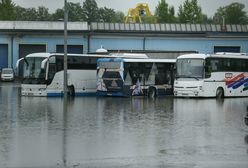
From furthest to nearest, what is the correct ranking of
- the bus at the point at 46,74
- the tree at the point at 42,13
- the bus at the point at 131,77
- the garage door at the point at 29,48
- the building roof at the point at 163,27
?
1. the tree at the point at 42,13
2. the building roof at the point at 163,27
3. the garage door at the point at 29,48
4. the bus at the point at 131,77
5. the bus at the point at 46,74

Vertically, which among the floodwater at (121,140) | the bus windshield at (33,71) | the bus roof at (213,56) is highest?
the bus roof at (213,56)

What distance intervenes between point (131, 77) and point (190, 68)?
12.8ft

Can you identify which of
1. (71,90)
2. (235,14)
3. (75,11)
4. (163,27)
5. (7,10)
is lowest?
(71,90)

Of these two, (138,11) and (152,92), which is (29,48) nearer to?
(138,11)

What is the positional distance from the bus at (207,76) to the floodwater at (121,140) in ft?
47.1

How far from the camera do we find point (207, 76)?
38500mm

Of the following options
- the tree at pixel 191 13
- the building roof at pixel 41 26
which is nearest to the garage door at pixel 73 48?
the building roof at pixel 41 26

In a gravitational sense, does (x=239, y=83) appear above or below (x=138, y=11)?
below

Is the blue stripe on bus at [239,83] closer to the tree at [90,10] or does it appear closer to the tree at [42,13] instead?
the tree at [42,13]

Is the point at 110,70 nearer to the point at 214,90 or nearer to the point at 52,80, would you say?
the point at 52,80

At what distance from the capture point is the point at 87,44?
6588 cm

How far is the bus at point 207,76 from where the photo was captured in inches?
1512

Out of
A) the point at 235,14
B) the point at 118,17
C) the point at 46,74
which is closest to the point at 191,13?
the point at 235,14

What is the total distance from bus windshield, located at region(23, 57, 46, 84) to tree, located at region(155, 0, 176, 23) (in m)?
62.4
